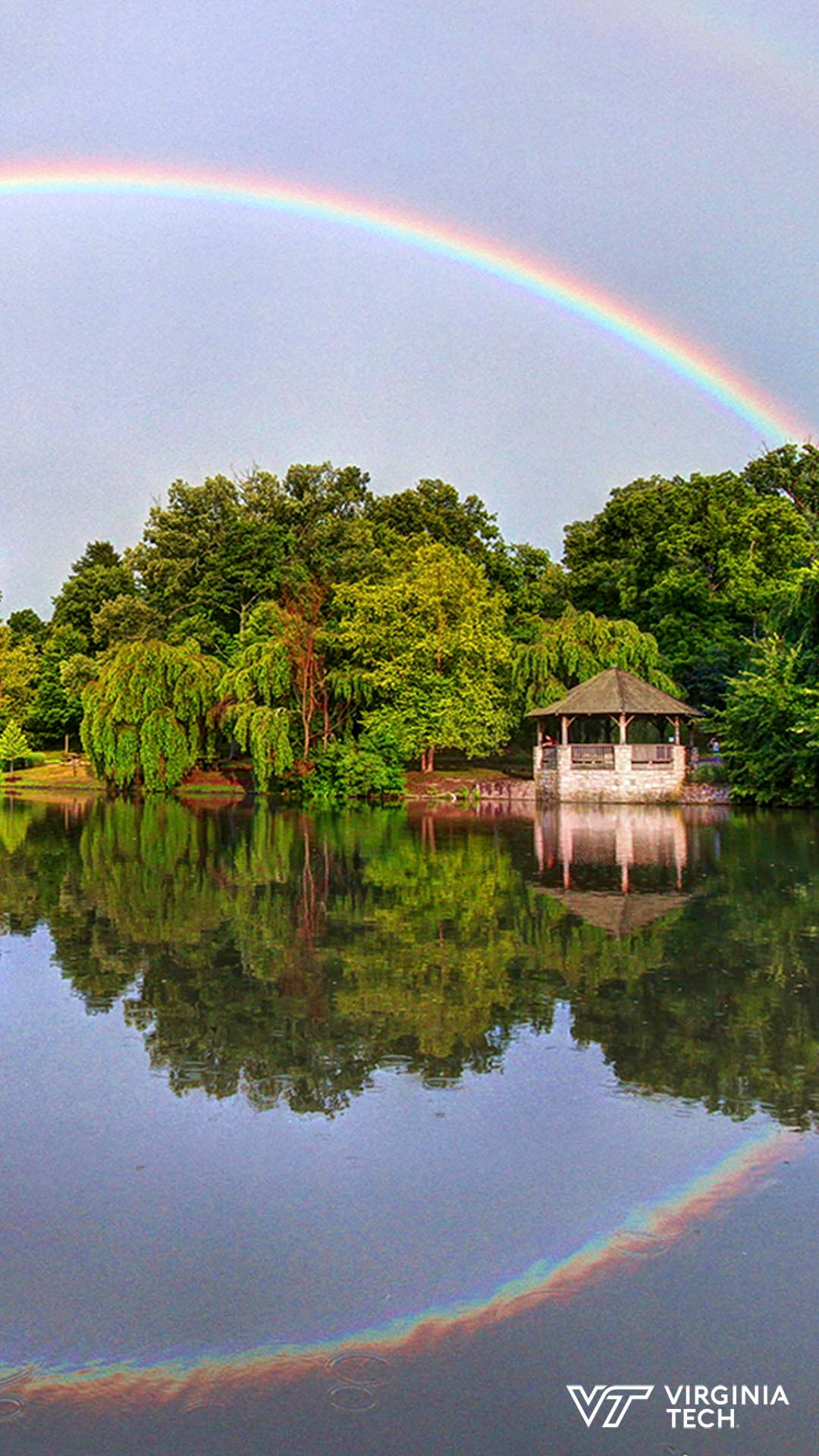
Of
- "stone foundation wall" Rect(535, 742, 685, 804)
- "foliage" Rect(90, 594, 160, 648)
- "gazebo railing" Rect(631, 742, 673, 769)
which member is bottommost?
"stone foundation wall" Rect(535, 742, 685, 804)

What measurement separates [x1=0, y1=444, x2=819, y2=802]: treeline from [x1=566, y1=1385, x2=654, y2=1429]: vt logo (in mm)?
24230

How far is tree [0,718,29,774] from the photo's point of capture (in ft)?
154

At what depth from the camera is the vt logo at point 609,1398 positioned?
119 inches

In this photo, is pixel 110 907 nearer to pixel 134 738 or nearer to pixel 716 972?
pixel 716 972

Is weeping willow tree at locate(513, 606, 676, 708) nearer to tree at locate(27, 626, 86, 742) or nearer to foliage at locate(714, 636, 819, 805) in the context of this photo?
foliage at locate(714, 636, 819, 805)

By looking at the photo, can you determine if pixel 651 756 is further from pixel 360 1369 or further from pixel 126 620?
pixel 360 1369

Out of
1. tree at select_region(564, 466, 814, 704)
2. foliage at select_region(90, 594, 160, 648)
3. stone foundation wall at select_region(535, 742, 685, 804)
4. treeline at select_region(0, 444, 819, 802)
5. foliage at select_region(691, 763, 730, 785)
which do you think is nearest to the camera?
foliage at select_region(691, 763, 730, 785)

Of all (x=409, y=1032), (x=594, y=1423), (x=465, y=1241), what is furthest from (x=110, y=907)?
(x=594, y=1423)

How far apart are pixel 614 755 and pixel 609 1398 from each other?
3085cm

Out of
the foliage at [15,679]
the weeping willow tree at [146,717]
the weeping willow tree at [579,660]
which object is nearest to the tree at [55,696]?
the foliage at [15,679]

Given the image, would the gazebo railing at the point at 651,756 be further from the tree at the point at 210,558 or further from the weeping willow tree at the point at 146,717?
the tree at the point at 210,558

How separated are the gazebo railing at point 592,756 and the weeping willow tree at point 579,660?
14.2ft

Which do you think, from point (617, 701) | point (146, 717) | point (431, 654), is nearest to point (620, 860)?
point (617, 701)

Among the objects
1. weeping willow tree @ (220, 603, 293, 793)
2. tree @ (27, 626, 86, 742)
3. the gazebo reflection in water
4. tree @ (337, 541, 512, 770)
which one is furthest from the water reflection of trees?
tree @ (27, 626, 86, 742)
